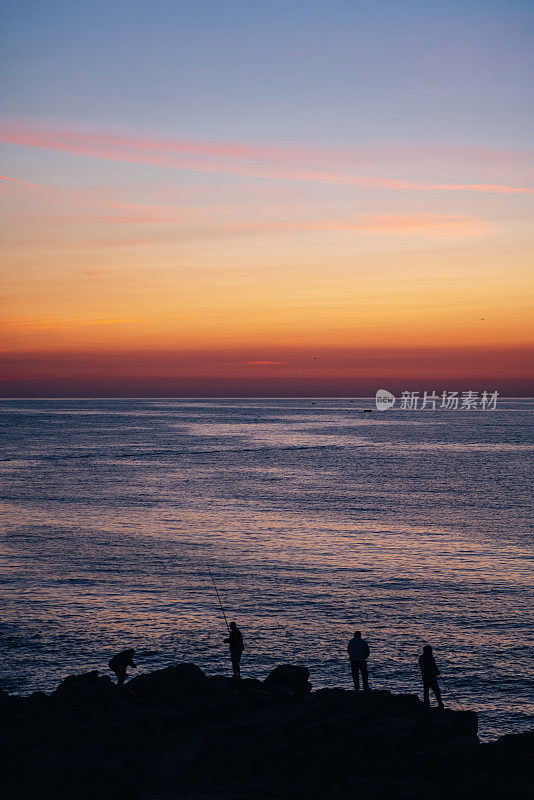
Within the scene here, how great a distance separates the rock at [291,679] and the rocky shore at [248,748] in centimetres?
88

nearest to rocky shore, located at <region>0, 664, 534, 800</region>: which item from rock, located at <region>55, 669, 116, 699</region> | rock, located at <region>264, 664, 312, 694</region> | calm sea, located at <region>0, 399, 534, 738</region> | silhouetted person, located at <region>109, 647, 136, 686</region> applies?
rock, located at <region>55, 669, 116, 699</region>

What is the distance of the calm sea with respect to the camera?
24.1 m

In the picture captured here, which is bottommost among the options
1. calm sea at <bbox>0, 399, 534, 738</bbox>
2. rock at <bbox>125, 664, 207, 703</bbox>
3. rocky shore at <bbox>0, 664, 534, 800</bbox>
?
calm sea at <bbox>0, 399, 534, 738</bbox>

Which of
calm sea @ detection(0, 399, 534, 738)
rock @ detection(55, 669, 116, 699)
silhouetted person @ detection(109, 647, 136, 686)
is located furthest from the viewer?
calm sea @ detection(0, 399, 534, 738)

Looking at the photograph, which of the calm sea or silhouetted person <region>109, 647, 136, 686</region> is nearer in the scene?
silhouetted person <region>109, 647, 136, 686</region>

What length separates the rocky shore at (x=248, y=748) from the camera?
1288 cm

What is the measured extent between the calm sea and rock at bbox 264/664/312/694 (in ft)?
8.81

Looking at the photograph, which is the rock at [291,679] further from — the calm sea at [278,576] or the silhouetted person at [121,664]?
the silhouetted person at [121,664]

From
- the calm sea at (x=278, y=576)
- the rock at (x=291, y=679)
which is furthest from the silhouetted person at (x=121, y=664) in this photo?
the rock at (x=291, y=679)

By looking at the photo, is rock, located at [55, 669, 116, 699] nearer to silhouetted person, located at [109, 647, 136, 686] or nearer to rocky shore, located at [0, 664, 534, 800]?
rocky shore, located at [0, 664, 534, 800]

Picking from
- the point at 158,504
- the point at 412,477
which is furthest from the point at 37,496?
the point at 412,477

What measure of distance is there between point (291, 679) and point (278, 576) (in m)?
15.7

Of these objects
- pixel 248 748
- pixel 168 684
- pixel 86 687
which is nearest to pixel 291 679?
pixel 168 684

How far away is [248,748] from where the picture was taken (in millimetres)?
14773
